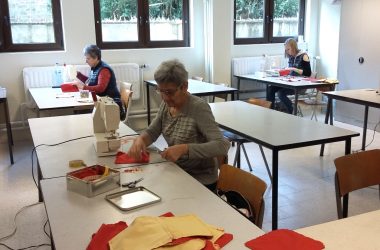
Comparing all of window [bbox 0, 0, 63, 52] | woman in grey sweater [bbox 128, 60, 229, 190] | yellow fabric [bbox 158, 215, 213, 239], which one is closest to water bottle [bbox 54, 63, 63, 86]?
window [bbox 0, 0, 63, 52]

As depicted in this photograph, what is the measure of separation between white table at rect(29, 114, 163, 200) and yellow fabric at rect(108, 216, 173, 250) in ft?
2.57

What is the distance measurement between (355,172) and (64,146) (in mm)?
1637

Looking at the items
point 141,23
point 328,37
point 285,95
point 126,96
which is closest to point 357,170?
point 126,96

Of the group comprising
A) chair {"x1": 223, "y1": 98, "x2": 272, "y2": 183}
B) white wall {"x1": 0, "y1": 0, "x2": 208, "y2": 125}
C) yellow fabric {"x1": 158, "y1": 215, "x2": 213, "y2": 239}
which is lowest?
chair {"x1": 223, "y1": 98, "x2": 272, "y2": 183}

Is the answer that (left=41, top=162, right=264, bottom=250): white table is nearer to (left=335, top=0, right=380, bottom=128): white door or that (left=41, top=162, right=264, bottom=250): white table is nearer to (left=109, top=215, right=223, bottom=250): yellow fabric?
(left=109, top=215, right=223, bottom=250): yellow fabric

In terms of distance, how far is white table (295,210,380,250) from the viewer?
4.33 ft

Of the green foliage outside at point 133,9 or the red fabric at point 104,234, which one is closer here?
the red fabric at point 104,234

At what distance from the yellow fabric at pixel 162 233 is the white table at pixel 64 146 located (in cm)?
78

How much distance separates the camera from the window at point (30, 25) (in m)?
5.03

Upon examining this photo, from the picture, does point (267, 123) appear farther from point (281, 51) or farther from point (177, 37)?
point (281, 51)

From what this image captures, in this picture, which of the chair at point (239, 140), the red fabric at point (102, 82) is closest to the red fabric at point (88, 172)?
the chair at point (239, 140)

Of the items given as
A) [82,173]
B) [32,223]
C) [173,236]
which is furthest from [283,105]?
[173,236]

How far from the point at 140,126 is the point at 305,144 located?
3.63m

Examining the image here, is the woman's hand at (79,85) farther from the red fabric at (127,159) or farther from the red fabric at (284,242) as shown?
the red fabric at (284,242)
